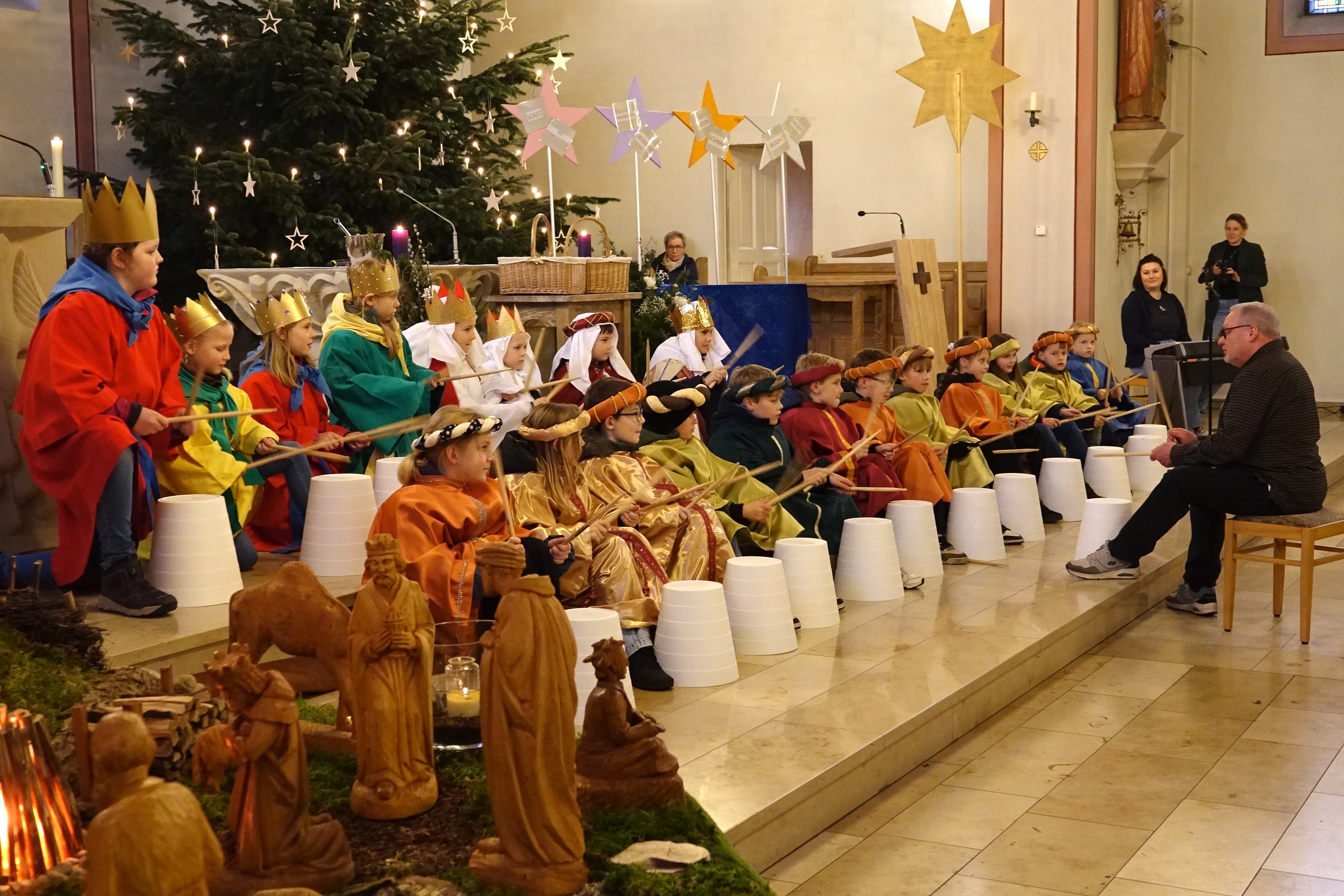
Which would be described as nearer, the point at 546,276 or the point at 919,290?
the point at 546,276

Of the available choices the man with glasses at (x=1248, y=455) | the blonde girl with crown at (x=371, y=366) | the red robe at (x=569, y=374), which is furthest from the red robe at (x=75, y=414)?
the man with glasses at (x=1248, y=455)

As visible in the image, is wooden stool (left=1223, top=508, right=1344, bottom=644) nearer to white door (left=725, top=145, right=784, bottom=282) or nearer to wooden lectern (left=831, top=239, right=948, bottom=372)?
wooden lectern (left=831, top=239, right=948, bottom=372)

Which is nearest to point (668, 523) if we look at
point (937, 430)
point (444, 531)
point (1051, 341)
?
point (444, 531)

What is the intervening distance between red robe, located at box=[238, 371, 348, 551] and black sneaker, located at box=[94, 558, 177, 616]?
1039mm

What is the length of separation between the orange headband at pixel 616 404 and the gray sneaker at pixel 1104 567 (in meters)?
2.30

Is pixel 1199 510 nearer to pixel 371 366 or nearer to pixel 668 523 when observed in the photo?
pixel 668 523

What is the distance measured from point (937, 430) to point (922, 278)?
3.40 meters

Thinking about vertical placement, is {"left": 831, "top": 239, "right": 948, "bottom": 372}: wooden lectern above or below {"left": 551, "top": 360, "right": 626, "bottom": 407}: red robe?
above

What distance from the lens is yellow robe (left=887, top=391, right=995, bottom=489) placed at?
6.92 m

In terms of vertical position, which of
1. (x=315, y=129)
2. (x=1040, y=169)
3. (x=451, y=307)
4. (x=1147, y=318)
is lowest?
(x=1147, y=318)

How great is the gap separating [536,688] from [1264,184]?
1195 cm

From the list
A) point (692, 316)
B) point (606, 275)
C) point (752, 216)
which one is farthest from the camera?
point (752, 216)

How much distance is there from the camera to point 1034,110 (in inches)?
429

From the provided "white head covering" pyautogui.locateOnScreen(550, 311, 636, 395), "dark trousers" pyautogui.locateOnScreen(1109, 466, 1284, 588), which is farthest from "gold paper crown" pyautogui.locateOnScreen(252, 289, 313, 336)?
"dark trousers" pyautogui.locateOnScreen(1109, 466, 1284, 588)
